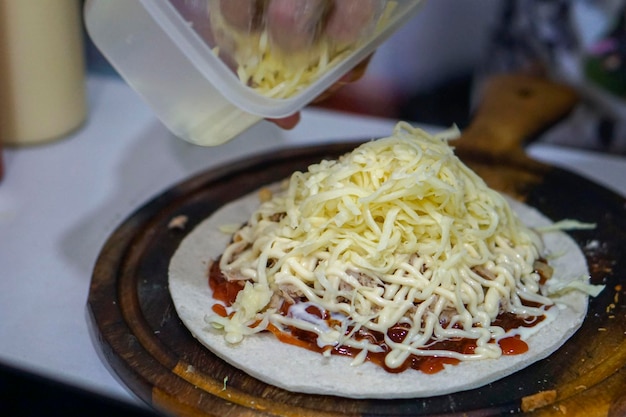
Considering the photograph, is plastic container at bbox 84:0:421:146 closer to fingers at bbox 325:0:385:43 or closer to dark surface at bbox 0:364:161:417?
fingers at bbox 325:0:385:43

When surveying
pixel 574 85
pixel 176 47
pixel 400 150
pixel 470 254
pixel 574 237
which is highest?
pixel 176 47

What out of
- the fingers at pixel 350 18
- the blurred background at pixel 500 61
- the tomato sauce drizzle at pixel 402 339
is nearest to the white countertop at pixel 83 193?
the tomato sauce drizzle at pixel 402 339

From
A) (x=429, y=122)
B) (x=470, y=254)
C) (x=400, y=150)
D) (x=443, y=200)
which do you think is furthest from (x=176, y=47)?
(x=429, y=122)

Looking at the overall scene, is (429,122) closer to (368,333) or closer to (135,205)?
(135,205)

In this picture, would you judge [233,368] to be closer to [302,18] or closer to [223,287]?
[223,287]

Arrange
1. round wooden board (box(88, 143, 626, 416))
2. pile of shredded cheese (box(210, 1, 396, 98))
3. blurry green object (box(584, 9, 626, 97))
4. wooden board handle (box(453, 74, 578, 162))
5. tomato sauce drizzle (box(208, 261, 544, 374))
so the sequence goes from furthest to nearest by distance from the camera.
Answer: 1. blurry green object (box(584, 9, 626, 97))
2. wooden board handle (box(453, 74, 578, 162))
3. pile of shredded cheese (box(210, 1, 396, 98))
4. tomato sauce drizzle (box(208, 261, 544, 374))
5. round wooden board (box(88, 143, 626, 416))

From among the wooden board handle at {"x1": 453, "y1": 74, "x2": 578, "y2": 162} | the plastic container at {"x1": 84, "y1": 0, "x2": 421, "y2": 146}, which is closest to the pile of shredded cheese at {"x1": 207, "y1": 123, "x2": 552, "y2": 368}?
the plastic container at {"x1": 84, "y1": 0, "x2": 421, "y2": 146}
